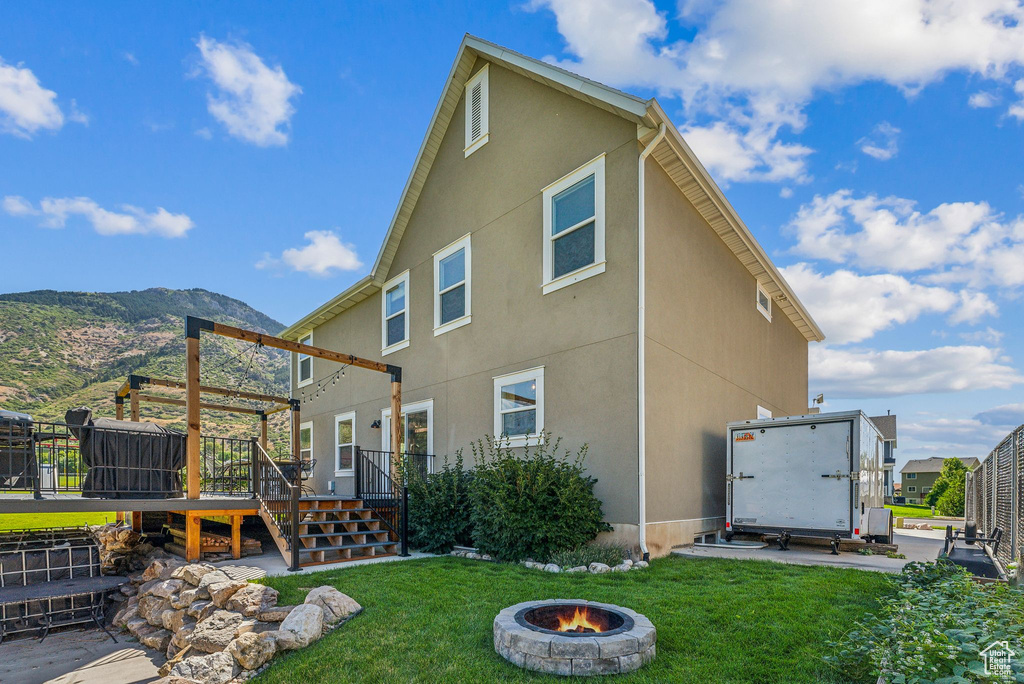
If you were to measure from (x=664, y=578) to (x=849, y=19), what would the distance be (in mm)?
7850

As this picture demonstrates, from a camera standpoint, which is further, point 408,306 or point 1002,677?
point 408,306

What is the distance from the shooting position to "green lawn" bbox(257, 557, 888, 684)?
12.6 ft

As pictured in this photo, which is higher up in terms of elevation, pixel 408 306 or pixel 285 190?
pixel 285 190

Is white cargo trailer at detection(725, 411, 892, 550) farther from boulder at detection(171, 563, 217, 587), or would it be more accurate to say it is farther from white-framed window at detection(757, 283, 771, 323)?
boulder at detection(171, 563, 217, 587)

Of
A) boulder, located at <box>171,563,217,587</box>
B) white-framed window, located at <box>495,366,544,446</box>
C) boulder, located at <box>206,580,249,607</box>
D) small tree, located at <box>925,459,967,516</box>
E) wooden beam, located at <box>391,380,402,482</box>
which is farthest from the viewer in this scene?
small tree, located at <box>925,459,967,516</box>

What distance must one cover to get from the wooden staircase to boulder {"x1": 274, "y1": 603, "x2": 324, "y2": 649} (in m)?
2.65

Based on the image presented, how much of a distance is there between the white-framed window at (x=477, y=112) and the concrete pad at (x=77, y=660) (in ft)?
30.8

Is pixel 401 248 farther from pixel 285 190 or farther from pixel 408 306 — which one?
pixel 285 190

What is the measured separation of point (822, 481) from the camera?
7914 millimetres

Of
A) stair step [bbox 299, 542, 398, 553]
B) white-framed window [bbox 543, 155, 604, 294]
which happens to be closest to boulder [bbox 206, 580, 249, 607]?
stair step [bbox 299, 542, 398, 553]

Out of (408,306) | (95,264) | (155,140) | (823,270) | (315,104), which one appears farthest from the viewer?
(95,264)

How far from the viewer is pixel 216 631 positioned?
5.12m

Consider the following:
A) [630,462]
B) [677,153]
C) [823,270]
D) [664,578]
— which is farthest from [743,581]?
[823,270]

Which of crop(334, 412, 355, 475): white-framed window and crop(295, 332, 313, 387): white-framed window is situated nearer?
crop(334, 412, 355, 475): white-framed window
